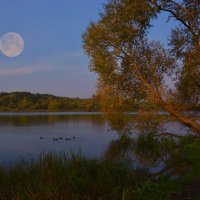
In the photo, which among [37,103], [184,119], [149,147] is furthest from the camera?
[37,103]

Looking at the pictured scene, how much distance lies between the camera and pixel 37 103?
12775 centimetres

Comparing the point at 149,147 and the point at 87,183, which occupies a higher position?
the point at 87,183

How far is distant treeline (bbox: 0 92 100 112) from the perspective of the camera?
409 feet

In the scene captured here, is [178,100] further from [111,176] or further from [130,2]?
[111,176]

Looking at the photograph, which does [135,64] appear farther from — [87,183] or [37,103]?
[37,103]

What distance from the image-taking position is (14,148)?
80.2 ft

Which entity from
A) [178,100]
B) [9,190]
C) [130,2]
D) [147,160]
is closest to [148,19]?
[130,2]

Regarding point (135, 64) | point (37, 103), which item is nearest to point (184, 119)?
point (135, 64)

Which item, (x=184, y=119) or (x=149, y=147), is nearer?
(x=184, y=119)

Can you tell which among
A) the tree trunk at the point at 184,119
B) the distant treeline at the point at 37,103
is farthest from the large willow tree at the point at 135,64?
the distant treeline at the point at 37,103

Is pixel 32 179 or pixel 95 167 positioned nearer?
pixel 32 179

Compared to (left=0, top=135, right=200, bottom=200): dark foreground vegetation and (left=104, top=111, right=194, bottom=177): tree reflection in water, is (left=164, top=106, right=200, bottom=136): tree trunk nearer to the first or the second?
(left=104, top=111, right=194, bottom=177): tree reflection in water

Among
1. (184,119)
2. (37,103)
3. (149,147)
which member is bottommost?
(149,147)

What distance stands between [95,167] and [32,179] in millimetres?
2200
